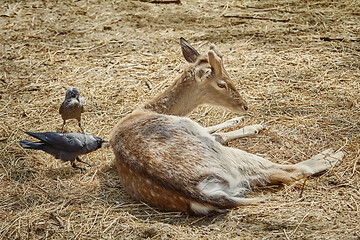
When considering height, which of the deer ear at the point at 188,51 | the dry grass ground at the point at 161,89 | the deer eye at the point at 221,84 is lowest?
the dry grass ground at the point at 161,89

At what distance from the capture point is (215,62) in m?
5.18

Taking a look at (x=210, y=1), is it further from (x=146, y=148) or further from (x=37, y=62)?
(x=146, y=148)

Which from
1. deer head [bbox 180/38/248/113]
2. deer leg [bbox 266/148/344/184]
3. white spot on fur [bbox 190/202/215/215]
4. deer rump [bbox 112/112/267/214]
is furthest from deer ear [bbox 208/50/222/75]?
white spot on fur [bbox 190/202/215/215]

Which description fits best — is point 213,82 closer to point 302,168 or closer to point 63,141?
point 302,168

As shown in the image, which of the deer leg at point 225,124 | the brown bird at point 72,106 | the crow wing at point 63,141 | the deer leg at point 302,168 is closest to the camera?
the deer leg at point 302,168

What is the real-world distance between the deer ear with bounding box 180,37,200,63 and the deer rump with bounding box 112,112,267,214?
3.32 feet

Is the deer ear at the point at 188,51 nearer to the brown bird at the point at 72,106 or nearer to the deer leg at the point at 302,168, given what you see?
the brown bird at the point at 72,106

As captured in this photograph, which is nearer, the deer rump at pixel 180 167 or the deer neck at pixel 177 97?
the deer rump at pixel 180 167

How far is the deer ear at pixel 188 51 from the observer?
5383mm

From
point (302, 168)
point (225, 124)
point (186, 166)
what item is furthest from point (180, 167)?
point (225, 124)

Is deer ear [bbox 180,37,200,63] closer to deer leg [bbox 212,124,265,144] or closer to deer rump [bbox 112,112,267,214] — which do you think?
deer leg [bbox 212,124,265,144]

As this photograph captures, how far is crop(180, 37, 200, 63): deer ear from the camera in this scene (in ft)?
17.7

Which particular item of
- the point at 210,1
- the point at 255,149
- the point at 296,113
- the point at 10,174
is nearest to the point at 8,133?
the point at 10,174

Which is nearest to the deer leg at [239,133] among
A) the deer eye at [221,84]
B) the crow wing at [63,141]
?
the deer eye at [221,84]
